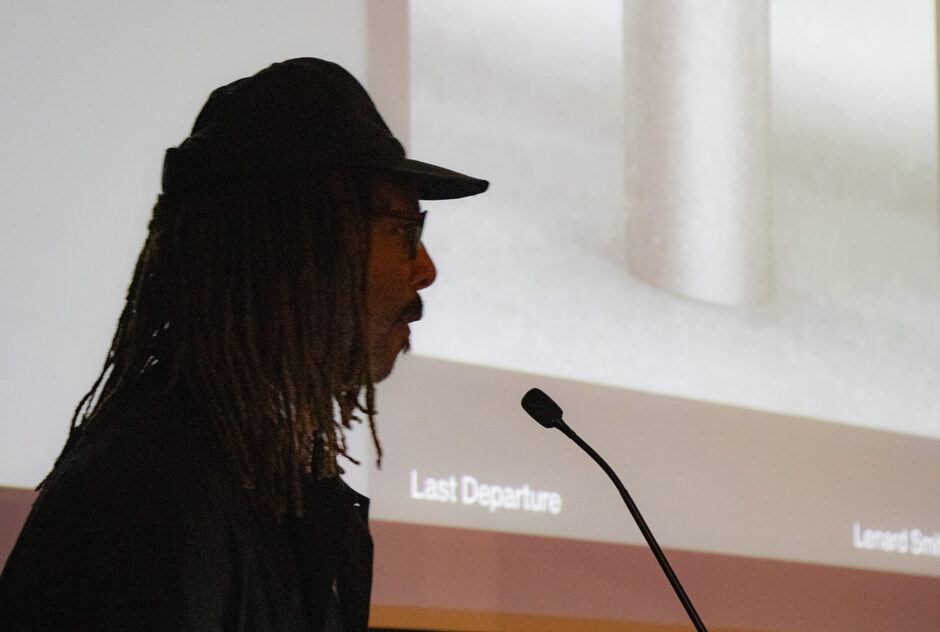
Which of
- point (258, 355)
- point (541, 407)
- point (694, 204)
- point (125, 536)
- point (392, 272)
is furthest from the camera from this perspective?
point (694, 204)

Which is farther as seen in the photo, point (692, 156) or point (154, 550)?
point (692, 156)

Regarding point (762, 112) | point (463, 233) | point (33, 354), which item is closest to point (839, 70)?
point (762, 112)

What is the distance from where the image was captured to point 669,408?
2.48 metres

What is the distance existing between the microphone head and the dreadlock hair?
1.28ft

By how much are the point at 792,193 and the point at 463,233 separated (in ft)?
3.19

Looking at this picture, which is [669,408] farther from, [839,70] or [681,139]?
[839,70]

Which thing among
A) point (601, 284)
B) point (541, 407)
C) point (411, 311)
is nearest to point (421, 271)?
point (411, 311)

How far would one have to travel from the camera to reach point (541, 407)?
1546 mm

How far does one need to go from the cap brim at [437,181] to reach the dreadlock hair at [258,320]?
0.06 metres

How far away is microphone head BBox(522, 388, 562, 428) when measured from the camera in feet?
5.07

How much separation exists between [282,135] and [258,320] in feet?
0.61

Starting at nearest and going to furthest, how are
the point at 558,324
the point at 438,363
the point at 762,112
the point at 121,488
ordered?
the point at 121,488
the point at 438,363
the point at 558,324
the point at 762,112

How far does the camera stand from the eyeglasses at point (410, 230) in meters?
1.25

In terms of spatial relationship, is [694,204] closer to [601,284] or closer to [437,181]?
[601,284]
